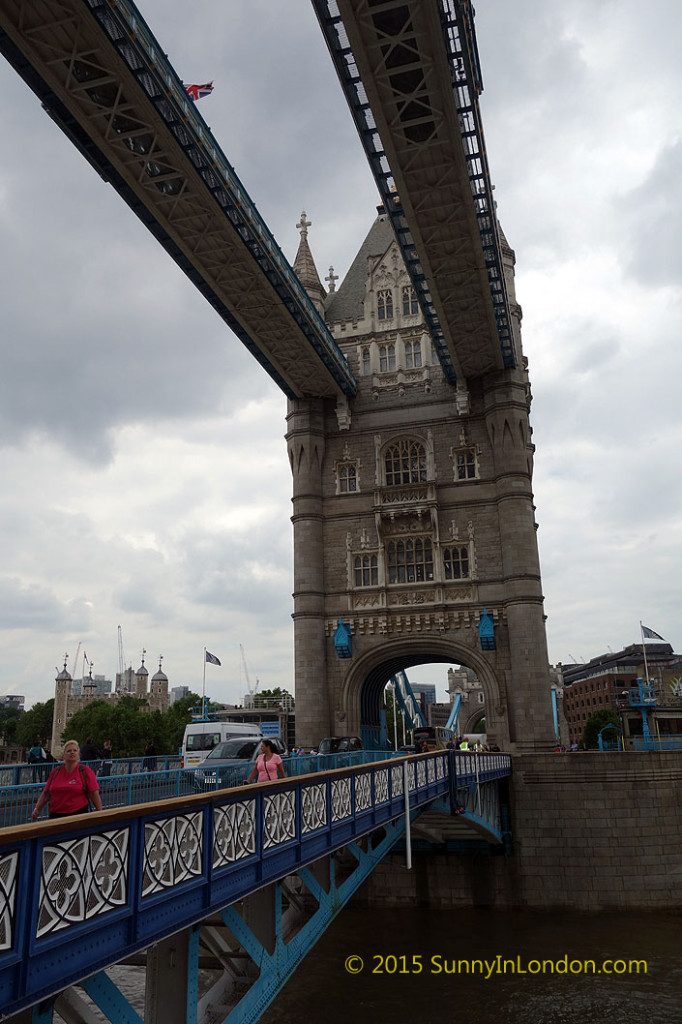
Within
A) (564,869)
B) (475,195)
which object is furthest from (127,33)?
(564,869)

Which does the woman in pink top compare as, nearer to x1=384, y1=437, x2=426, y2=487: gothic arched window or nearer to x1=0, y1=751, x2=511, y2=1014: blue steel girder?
x1=0, y1=751, x2=511, y2=1014: blue steel girder

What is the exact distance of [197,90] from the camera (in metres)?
28.2

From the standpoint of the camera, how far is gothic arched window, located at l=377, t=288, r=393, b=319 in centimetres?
4762

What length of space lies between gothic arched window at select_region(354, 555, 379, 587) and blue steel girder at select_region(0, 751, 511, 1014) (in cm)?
3113

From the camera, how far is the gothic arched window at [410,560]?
42.7 metres

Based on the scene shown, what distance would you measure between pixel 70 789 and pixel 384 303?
42.7m

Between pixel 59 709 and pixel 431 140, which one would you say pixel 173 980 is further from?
pixel 59 709

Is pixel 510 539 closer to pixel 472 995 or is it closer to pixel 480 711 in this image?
pixel 472 995

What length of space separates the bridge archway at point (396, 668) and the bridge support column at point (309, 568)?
1318 millimetres

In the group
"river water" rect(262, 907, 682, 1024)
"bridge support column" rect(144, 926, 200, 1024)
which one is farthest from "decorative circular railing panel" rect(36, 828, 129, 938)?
"river water" rect(262, 907, 682, 1024)

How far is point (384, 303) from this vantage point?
47.9 m

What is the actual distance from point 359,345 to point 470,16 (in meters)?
23.0

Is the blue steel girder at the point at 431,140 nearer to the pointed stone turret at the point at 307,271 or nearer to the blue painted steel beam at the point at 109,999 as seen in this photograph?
the pointed stone turret at the point at 307,271

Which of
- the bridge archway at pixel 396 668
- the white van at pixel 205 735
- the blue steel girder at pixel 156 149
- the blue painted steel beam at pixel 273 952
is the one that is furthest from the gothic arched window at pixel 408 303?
the blue painted steel beam at pixel 273 952
